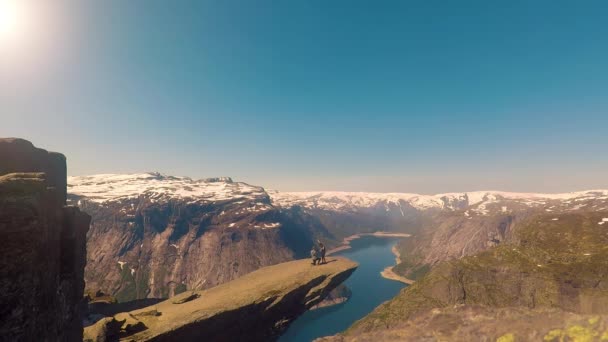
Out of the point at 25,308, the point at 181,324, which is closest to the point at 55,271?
the point at 25,308

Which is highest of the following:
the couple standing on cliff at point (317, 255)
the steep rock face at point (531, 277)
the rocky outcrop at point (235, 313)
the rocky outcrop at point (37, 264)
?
the rocky outcrop at point (37, 264)

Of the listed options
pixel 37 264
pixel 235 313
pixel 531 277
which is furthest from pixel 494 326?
pixel 531 277

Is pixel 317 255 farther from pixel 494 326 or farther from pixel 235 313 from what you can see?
pixel 494 326

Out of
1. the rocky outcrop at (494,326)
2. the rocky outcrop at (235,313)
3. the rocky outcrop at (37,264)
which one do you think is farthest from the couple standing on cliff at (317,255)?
the rocky outcrop at (37,264)

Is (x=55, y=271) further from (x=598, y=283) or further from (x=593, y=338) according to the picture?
(x=598, y=283)

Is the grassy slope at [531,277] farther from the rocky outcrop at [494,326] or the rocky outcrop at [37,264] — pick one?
the rocky outcrop at [37,264]

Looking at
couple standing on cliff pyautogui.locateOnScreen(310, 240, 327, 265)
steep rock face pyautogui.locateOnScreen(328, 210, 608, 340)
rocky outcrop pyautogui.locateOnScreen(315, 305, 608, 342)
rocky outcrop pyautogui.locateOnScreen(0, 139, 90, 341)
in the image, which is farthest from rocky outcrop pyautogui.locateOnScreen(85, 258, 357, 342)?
steep rock face pyautogui.locateOnScreen(328, 210, 608, 340)

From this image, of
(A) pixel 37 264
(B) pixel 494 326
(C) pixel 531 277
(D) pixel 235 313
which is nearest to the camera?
(B) pixel 494 326
